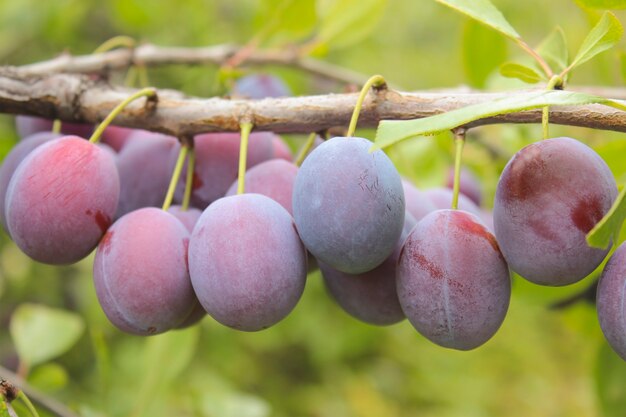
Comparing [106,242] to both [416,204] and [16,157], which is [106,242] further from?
[416,204]

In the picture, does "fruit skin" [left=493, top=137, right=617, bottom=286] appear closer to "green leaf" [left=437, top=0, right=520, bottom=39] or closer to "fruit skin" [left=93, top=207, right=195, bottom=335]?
"green leaf" [left=437, top=0, right=520, bottom=39]

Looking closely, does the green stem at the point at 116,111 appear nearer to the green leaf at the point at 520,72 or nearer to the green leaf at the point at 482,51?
the green leaf at the point at 520,72

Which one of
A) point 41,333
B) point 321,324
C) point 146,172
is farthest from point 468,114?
point 321,324

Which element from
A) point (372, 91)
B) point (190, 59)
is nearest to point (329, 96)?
point (372, 91)

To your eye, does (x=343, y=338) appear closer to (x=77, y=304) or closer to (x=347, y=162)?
(x=77, y=304)

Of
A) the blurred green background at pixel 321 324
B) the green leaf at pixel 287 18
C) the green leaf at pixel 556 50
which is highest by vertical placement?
the green leaf at pixel 287 18

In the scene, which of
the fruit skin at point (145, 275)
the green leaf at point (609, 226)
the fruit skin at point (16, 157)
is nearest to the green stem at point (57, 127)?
A: the fruit skin at point (16, 157)
